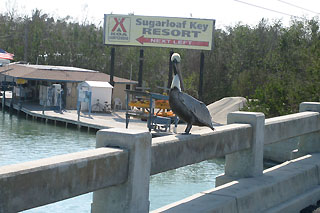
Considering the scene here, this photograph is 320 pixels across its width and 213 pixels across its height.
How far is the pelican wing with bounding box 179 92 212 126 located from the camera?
23.3 ft

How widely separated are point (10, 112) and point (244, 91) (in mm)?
20699

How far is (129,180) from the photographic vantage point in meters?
5.53

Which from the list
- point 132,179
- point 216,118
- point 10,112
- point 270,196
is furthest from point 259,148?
point 10,112

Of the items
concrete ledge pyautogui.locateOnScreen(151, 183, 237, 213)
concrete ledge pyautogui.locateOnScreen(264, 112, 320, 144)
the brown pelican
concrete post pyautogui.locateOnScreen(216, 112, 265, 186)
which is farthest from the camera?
concrete ledge pyautogui.locateOnScreen(264, 112, 320, 144)

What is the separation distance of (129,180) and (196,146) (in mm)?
1572

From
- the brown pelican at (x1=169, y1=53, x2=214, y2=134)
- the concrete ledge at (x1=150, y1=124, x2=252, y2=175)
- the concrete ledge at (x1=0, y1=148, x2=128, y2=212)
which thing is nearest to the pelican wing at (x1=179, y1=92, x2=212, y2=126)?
the brown pelican at (x1=169, y1=53, x2=214, y2=134)

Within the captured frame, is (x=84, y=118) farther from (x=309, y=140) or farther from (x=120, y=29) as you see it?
(x=309, y=140)

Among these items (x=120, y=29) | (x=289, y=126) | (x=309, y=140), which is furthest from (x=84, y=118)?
(x=289, y=126)

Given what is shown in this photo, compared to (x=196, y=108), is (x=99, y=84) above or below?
below

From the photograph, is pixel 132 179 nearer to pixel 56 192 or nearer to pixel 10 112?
pixel 56 192

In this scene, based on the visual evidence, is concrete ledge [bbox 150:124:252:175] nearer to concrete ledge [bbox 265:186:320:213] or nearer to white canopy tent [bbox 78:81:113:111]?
concrete ledge [bbox 265:186:320:213]

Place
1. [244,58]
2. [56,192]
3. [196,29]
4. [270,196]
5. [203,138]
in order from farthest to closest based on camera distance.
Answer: [244,58] → [196,29] → [270,196] → [203,138] → [56,192]

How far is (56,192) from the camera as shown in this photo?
462 centimetres

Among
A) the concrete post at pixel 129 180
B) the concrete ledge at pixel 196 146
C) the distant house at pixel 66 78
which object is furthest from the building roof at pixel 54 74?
the concrete post at pixel 129 180
